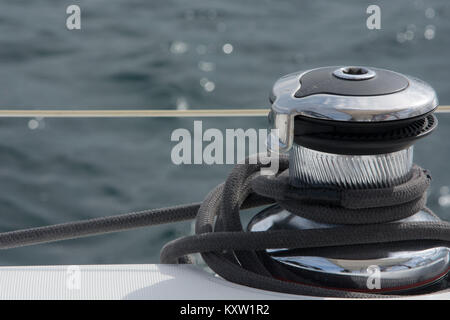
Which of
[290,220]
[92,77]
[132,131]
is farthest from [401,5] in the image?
[290,220]

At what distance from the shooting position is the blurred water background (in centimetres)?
241

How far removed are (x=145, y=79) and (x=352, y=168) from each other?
284 centimetres

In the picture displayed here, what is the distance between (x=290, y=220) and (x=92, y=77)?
2.80 m

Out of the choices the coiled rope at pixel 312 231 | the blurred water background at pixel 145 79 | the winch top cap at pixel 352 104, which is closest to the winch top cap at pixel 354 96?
the winch top cap at pixel 352 104

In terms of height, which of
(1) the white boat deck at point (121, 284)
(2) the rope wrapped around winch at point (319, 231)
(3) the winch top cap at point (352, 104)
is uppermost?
(3) the winch top cap at point (352, 104)

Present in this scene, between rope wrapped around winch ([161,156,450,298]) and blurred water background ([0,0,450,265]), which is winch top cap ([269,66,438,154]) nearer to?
rope wrapped around winch ([161,156,450,298])

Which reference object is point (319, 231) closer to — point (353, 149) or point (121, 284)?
point (353, 149)

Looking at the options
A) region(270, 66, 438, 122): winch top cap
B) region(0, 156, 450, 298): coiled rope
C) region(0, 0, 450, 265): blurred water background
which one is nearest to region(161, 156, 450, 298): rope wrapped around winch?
region(0, 156, 450, 298): coiled rope

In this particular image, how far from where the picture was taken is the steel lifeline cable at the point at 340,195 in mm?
789

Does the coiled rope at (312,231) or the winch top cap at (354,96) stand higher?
the winch top cap at (354,96)

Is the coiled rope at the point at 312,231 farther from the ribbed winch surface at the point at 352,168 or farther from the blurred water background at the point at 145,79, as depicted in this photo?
the blurred water background at the point at 145,79

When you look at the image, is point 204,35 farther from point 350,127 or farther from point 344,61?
point 350,127

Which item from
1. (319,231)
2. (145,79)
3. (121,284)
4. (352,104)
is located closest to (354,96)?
(352,104)

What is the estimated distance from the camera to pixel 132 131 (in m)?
2.90
